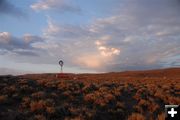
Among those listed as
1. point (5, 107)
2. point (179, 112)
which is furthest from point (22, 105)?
point (179, 112)

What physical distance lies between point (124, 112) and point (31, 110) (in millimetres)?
5864

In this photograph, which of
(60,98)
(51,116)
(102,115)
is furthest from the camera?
(60,98)

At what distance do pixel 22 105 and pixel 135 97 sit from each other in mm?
9687

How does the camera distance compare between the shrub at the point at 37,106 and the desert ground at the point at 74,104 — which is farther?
the shrub at the point at 37,106

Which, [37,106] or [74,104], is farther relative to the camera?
[74,104]

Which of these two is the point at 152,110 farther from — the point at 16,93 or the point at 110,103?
the point at 16,93

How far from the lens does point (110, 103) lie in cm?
2241

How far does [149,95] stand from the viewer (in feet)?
89.4

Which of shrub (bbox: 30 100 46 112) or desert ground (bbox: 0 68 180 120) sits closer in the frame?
desert ground (bbox: 0 68 180 120)

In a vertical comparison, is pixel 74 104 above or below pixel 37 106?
below

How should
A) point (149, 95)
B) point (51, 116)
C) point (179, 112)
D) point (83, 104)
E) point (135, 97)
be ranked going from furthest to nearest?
point (149, 95), point (135, 97), point (83, 104), point (51, 116), point (179, 112)

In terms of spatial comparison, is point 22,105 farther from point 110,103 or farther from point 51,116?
point 110,103

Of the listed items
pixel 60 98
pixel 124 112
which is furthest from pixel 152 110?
pixel 60 98

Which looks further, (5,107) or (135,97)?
(135,97)
